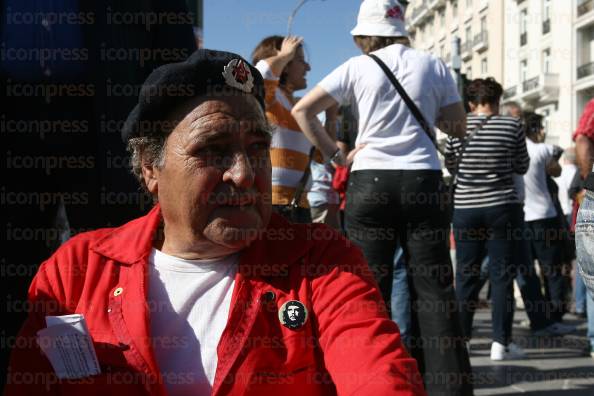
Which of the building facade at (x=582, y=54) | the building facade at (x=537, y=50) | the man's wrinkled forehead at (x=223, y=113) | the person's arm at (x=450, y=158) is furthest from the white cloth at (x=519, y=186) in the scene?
the building facade at (x=582, y=54)

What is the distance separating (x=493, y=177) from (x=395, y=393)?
12.4ft

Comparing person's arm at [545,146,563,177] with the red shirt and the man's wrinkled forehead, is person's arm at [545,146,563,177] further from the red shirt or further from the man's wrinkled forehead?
the man's wrinkled forehead

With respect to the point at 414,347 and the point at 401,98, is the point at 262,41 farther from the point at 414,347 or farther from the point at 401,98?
the point at 414,347

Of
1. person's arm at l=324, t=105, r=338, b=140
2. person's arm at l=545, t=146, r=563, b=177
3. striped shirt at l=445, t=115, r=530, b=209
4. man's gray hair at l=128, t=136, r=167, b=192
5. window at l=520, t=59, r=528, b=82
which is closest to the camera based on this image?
man's gray hair at l=128, t=136, r=167, b=192

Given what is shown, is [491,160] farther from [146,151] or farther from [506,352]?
[146,151]

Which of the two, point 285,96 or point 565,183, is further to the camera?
point 565,183

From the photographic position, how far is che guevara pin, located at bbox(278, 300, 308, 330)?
1.87m

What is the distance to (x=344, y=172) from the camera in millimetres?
6160

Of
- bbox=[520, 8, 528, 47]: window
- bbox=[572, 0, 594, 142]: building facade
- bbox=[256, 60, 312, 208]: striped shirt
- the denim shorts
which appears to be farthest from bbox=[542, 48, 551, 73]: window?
the denim shorts

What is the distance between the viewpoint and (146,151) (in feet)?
6.91

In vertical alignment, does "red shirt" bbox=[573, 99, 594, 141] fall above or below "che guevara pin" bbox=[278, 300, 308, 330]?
above

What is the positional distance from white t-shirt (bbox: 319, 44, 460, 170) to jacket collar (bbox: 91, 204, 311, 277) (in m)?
1.94

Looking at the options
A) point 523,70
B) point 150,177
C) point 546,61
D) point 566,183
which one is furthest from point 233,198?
point 523,70

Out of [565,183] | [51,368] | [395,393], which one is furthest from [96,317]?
[565,183]
